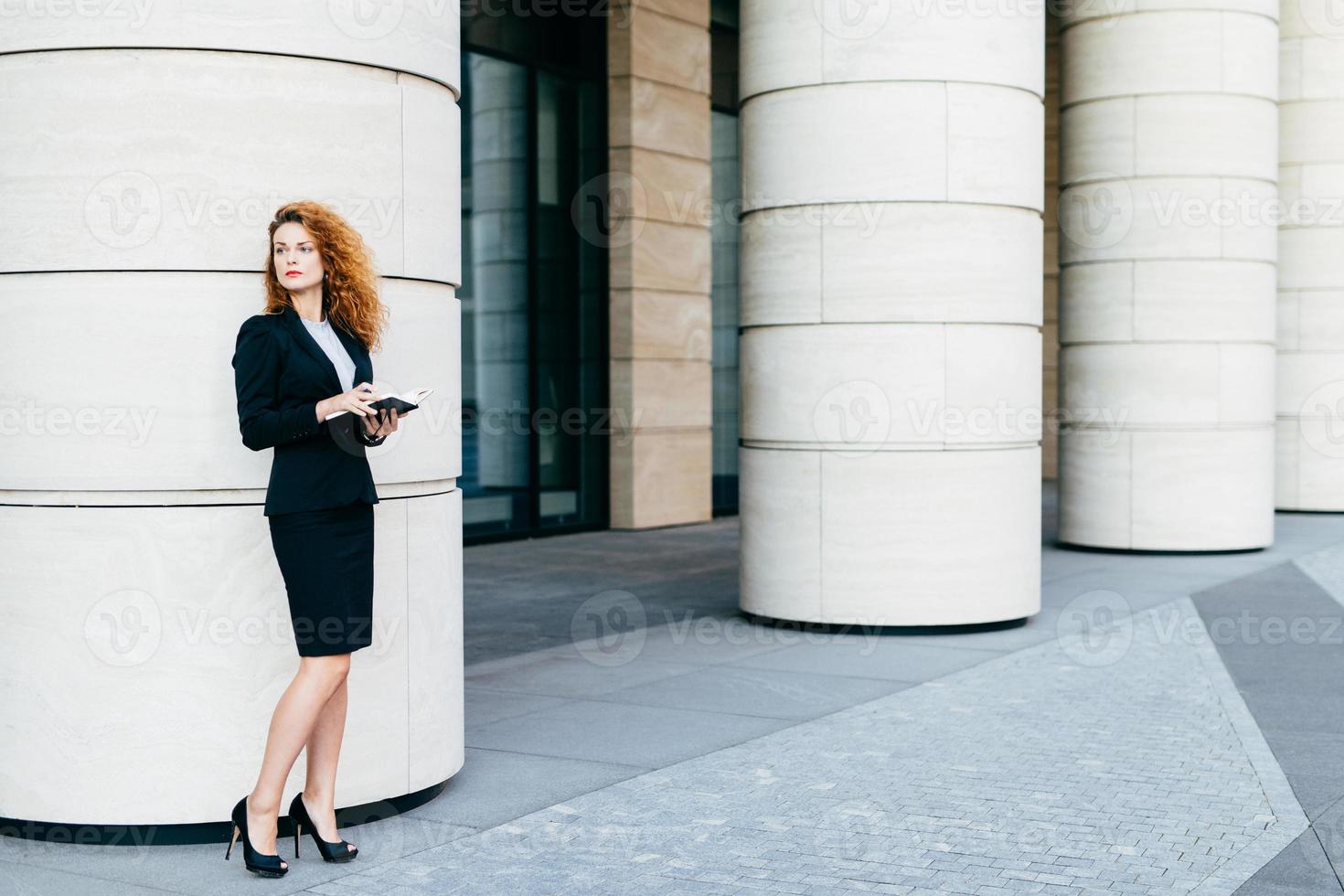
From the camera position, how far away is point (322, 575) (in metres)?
5.33

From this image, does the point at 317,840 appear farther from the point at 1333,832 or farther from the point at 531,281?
the point at 531,281

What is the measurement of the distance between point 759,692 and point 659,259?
10.4 meters

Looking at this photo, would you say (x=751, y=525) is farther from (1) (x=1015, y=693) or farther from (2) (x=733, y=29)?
(2) (x=733, y=29)

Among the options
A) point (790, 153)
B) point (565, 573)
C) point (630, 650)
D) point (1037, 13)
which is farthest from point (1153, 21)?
point (630, 650)

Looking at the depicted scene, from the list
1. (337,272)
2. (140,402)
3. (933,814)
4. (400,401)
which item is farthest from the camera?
(933,814)

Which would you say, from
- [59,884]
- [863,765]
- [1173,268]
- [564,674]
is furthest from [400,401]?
[1173,268]

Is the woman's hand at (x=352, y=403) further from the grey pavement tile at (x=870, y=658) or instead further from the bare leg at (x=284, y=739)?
the grey pavement tile at (x=870, y=658)

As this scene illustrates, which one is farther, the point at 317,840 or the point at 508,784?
the point at 508,784

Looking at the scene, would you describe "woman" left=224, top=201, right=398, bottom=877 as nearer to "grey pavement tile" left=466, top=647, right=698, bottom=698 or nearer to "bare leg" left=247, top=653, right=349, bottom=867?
"bare leg" left=247, top=653, right=349, bottom=867

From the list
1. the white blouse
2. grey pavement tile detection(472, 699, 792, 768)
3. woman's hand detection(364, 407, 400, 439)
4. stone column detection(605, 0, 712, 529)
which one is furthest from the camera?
stone column detection(605, 0, 712, 529)

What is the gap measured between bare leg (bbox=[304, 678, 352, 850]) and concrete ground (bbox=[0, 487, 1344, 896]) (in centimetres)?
18

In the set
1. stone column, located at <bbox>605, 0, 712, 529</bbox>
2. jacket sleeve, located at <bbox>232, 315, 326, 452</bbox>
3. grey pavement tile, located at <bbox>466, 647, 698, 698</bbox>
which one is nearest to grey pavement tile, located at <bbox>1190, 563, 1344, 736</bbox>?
grey pavement tile, located at <bbox>466, 647, 698, 698</bbox>

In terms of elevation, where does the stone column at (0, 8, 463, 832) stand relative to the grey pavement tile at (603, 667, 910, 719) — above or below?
above

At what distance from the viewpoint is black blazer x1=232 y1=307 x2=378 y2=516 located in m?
5.23
